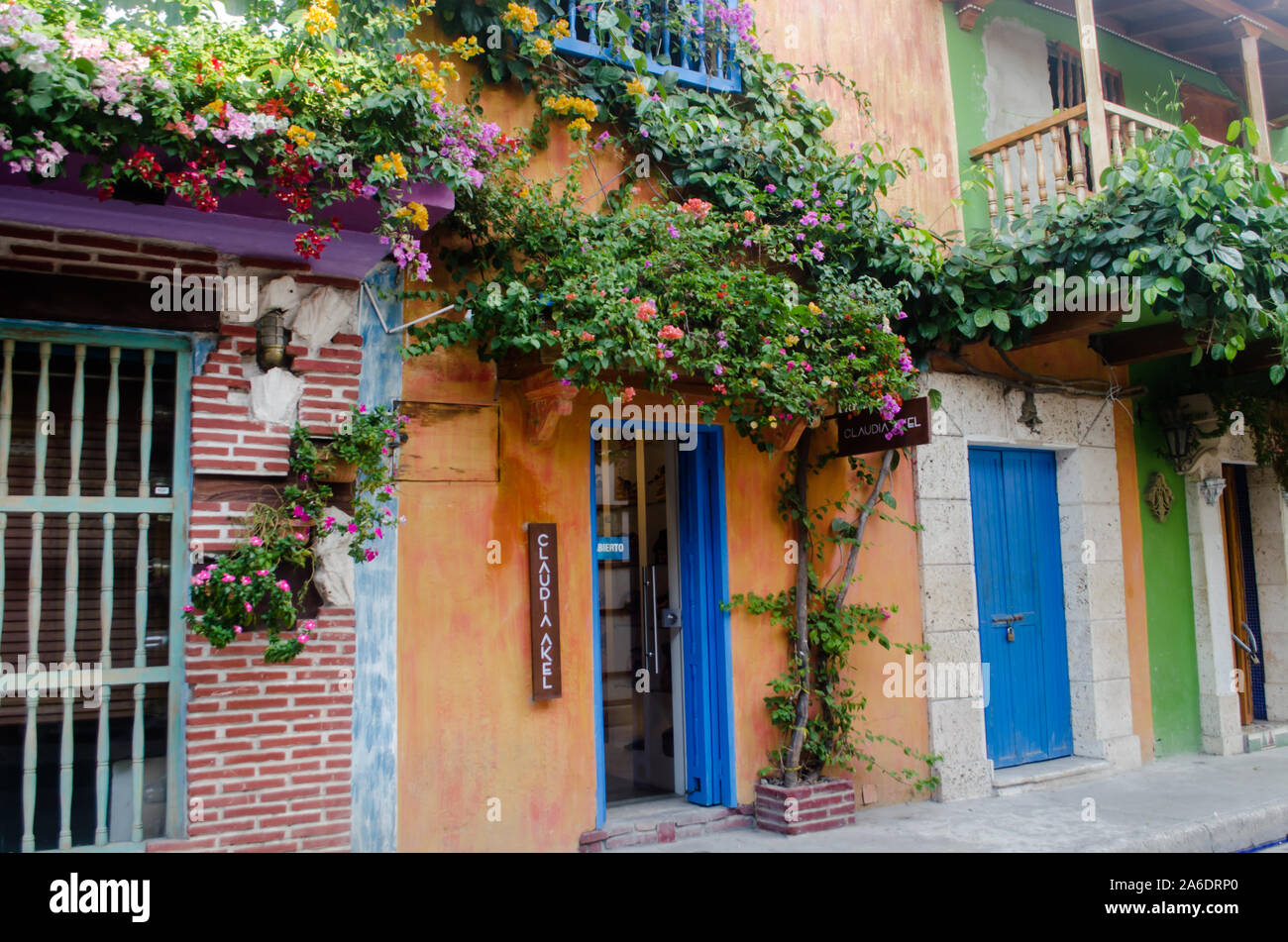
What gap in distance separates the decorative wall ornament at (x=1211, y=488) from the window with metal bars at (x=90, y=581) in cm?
836

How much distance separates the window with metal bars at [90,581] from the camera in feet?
14.1

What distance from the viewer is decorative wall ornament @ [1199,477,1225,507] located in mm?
8703

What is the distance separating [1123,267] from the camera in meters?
5.88

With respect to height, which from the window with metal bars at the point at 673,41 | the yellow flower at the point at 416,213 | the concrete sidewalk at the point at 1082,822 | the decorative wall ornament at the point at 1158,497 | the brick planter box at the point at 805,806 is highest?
the window with metal bars at the point at 673,41

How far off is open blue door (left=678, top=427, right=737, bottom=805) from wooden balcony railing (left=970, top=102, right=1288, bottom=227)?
2.91m

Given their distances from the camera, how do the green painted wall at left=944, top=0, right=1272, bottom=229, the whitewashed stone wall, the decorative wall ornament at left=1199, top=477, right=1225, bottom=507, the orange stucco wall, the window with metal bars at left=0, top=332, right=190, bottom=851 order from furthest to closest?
the decorative wall ornament at left=1199, top=477, right=1225, bottom=507 → the green painted wall at left=944, top=0, right=1272, bottom=229 → the whitewashed stone wall → the orange stucco wall → the window with metal bars at left=0, top=332, right=190, bottom=851

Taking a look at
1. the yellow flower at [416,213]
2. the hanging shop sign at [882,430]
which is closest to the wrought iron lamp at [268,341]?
the yellow flower at [416,213]

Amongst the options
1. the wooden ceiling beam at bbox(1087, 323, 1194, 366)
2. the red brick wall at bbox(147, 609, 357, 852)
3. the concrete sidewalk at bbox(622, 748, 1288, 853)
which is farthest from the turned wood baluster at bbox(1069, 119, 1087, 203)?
the red brick wall at bbox(147, 609, 357, 852)

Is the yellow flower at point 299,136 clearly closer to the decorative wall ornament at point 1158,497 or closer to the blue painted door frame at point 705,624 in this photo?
the blue painted door frame at point 705,624

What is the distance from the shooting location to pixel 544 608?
5453 millimetres

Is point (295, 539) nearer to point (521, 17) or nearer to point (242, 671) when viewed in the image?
point (242, 671)

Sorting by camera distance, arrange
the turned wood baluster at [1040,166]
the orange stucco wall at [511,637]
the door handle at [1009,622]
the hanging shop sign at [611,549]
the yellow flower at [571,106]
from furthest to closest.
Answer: the door handle at [1009,622], the turned wood baluster at [1040,166], the hanging shop sign at [611,549], the yellow flower at [571,106], the orange stucco wall at [511,637]

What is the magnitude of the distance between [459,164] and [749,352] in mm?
1821

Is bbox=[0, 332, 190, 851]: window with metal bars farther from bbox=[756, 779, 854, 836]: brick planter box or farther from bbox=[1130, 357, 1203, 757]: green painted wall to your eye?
bbox=[1130, 357, 1203, 757]: green painted wall
